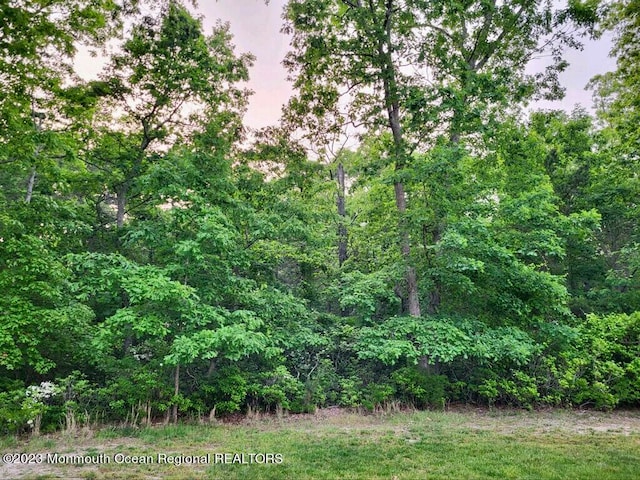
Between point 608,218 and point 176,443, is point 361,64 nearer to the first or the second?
point 176,443

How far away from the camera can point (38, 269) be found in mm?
6105

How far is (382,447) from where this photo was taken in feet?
16.6

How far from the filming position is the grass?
13.1 ft

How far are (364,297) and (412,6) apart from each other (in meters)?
6.91

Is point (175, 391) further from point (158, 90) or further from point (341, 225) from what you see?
point (341, 225)

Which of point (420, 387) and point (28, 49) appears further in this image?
point (420, 387)

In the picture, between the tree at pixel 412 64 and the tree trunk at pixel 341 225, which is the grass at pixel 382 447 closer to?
the tree at pixel 412 64

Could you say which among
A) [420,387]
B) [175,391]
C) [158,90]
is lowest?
[420,387]

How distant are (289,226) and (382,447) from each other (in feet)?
16.8

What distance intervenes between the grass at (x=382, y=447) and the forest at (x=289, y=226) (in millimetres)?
811

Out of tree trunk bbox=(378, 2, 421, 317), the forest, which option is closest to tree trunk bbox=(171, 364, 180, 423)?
the forest

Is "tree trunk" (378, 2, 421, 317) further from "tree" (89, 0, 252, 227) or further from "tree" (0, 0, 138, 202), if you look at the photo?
"tree" (0, 0, 138, 202)

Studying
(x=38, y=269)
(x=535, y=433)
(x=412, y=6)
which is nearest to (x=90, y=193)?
(x=38, y=269)

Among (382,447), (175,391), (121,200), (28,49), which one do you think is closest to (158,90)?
(121,200)
